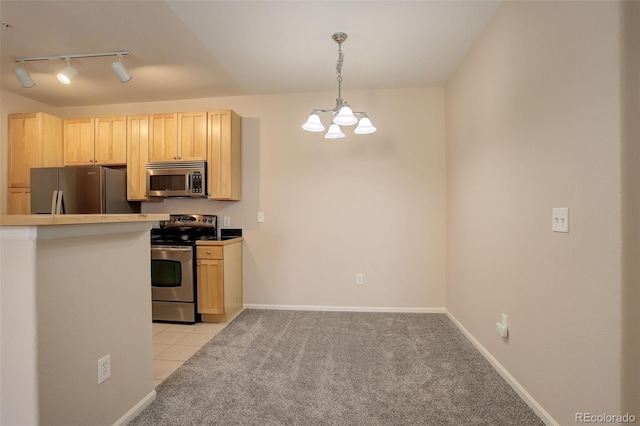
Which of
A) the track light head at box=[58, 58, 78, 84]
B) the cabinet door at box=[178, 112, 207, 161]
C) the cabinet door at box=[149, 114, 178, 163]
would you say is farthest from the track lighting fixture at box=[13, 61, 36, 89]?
the cabinet door at box=[178, 112, 207, 161]

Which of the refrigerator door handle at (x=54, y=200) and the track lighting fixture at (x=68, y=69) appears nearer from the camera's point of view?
the track lighting fixture at (x=68, y=69)

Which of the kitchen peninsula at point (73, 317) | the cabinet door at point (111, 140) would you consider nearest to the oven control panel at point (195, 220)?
the cabinet door at point (111, 140)

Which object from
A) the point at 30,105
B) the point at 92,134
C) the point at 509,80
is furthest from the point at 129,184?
the point at 509,80

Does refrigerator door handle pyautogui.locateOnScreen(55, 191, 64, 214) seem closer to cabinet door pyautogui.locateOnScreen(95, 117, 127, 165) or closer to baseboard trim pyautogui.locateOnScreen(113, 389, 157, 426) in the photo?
cabinet door pyautogui.locateOnScreen(95, 117, 127, 165)

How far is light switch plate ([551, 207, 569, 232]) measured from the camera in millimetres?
1436

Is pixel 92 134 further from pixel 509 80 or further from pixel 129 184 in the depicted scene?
pixel 509 80

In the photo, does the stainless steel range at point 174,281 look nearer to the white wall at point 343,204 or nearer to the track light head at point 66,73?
the white wall at point 343,204

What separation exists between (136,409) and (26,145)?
3.57 metres

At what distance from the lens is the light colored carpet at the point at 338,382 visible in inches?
65.1

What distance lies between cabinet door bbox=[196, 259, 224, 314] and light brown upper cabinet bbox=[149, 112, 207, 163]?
125 cm

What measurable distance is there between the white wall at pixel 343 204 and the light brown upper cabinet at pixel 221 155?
29 centimetres

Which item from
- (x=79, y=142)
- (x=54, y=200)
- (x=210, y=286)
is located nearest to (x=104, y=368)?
(x=210, y=286)

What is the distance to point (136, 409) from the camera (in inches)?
64.7

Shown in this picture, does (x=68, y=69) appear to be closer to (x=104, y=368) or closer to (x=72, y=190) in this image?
(x=72, y=190)
